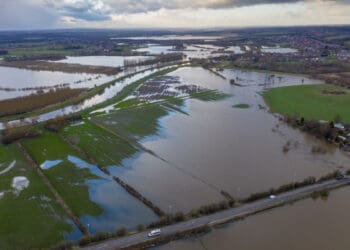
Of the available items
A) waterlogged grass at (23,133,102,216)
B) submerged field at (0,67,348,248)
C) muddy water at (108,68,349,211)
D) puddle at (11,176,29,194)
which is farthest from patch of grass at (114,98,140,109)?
puddle at (11,176,29,194)

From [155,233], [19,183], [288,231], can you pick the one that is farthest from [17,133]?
[288,231]

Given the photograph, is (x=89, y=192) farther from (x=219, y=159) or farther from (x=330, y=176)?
(x=330, y=176)

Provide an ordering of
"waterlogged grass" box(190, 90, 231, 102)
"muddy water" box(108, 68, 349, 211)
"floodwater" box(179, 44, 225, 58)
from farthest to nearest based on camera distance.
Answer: "floodwater" box(179, 44, 225, 58)
"waterlogged grass" box(190, 90, 231, 102)
"muddy water" box(108, 68, 349, 211)

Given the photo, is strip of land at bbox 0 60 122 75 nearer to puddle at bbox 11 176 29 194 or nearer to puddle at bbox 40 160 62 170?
puddle at bbox 40 160 62 170

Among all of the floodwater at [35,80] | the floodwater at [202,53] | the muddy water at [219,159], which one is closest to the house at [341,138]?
the muddy water at [219,159]

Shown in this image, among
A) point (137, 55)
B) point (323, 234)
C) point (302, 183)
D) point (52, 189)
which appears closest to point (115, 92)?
point (52, 189)

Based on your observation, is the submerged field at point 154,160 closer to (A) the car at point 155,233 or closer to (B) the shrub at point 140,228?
(B) the shrub at point 140,228

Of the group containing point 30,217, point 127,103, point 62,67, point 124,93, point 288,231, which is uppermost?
point 62,67
